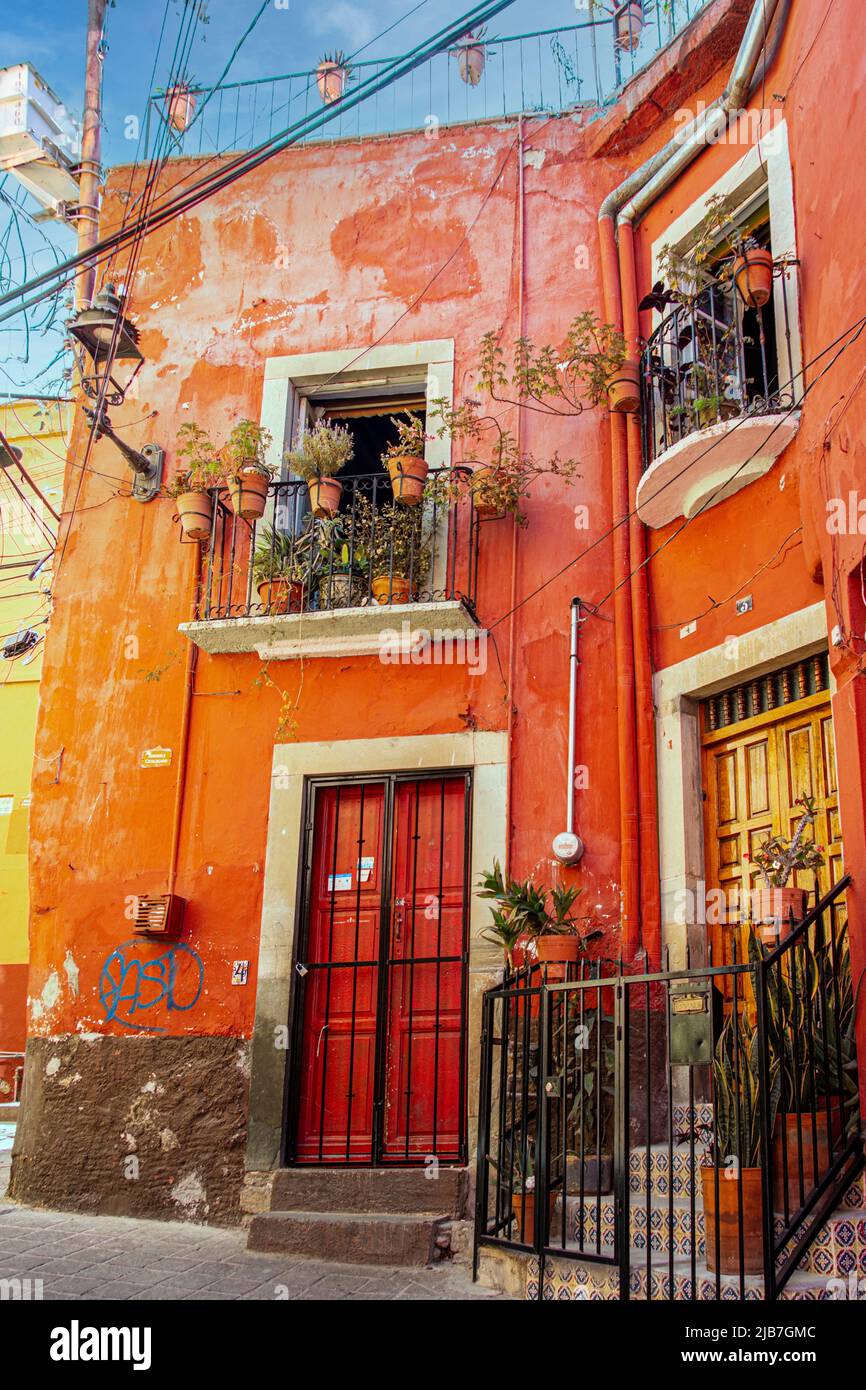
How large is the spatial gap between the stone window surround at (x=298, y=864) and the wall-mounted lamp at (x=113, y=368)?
101 inches

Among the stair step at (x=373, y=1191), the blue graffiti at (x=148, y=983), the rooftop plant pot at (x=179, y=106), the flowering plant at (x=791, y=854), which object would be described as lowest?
the stair step at (x=373, y=1191)

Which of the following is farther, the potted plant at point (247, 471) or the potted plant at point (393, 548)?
the potted plant at point (247, 471)

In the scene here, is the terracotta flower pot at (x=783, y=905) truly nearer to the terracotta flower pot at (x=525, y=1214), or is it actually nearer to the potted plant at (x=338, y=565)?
the terracotta flower pot at (x=525, y=1214)

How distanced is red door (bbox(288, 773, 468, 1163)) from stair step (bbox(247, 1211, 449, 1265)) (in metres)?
0.62

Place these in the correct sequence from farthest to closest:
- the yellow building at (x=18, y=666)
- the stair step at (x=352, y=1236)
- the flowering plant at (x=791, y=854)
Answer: the yellow building at (x=18, y=666), the stair step at (x=352, y=1236), the flowering plant at (x=791, y=854)

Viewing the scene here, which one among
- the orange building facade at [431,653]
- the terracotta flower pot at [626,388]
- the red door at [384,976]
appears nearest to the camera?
the orange building facade at [431,653]

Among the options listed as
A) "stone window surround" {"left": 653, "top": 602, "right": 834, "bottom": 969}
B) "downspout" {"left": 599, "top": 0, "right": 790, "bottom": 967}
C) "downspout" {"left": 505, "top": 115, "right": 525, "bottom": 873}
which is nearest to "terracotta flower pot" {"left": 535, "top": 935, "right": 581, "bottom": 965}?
"downspout" {"left": 599, "top": 0, "right": 790, "bottom": 967}

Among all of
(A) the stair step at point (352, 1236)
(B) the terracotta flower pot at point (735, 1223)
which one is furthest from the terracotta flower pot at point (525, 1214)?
(B) the terracotta flower pot at point (735, 1223)

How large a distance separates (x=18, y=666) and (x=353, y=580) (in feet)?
28.5

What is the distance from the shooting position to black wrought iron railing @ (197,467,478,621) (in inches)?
327

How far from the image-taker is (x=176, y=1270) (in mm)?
6320

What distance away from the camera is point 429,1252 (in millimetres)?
6473

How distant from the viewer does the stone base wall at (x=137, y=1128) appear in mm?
7504

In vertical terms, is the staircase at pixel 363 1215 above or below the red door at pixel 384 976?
below
